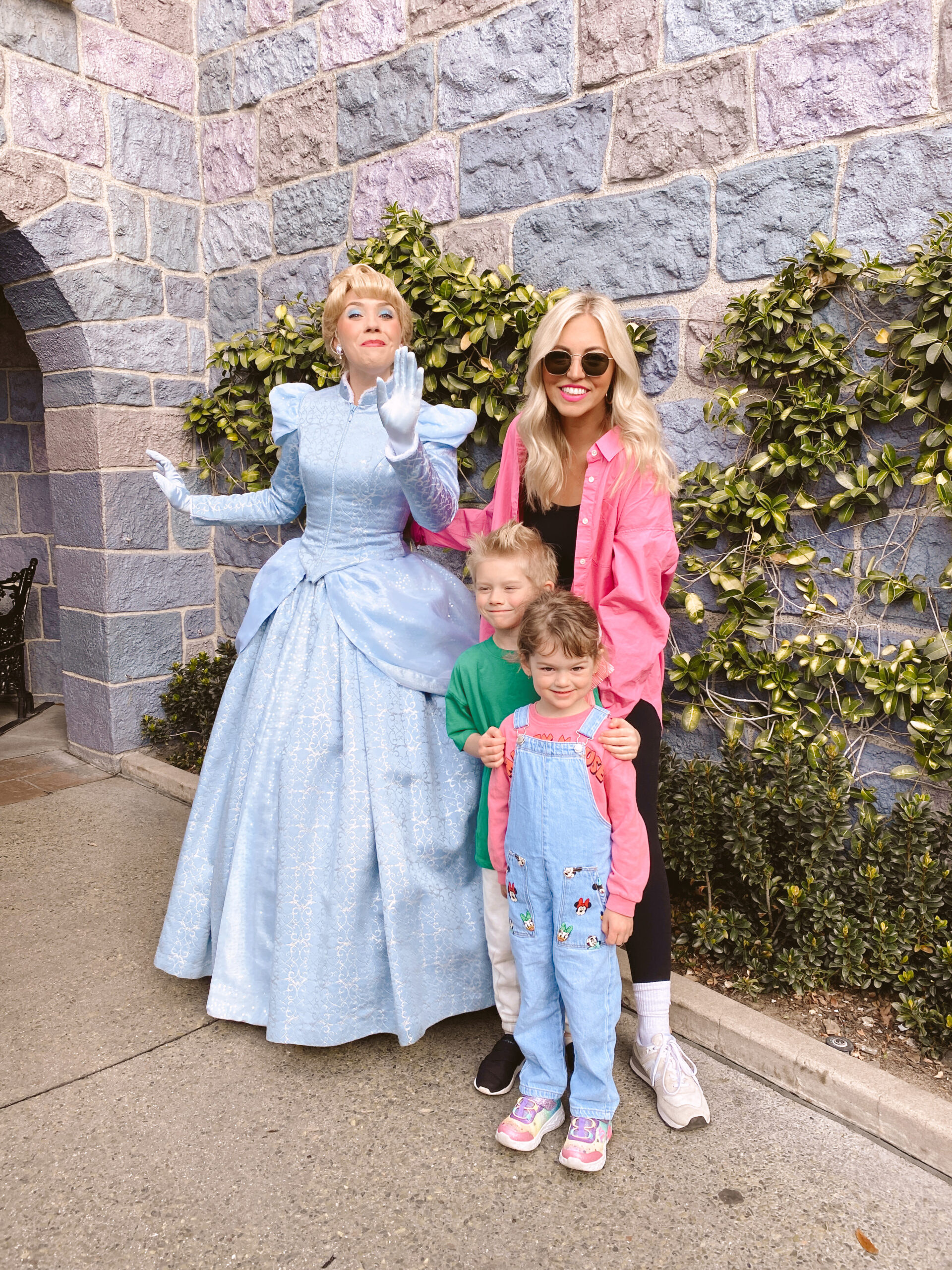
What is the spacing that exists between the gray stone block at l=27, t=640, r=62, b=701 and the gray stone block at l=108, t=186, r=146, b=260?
236cm

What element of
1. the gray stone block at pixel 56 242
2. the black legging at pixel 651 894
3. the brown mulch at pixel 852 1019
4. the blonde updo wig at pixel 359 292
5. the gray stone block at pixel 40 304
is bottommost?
the brown mulch at pixel 852 1019

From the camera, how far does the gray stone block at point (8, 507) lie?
506 centimetres

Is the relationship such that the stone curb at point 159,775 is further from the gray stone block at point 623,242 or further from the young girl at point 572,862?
the gray stone block at point 623,242

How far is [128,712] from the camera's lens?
3.87 metres

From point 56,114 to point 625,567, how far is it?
3.06 metres

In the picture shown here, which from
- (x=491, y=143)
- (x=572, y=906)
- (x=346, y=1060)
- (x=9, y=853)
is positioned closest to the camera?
(x=572, y=906)

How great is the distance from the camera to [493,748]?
1763 millimetres

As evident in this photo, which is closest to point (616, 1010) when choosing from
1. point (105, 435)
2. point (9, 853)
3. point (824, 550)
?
point (824, 550)

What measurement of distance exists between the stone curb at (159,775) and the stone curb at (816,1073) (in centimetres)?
201

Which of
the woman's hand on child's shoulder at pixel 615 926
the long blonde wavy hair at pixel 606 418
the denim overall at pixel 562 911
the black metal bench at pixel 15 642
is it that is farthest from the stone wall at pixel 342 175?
the woman's hand on child's shoulder at pixel 615 926

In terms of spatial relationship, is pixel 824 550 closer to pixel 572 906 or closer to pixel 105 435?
pixel 572 906

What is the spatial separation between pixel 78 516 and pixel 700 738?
276 centimetres

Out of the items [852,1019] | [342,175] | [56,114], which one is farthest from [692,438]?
[56,114]

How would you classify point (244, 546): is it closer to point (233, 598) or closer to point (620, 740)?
point (233, 598)
